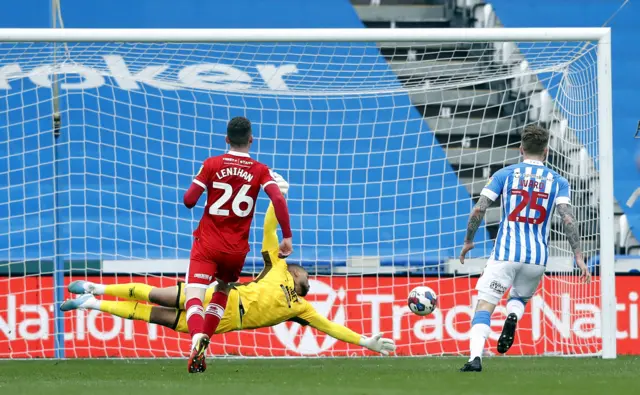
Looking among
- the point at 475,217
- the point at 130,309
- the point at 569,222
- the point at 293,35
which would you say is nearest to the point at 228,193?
the point at 475,217

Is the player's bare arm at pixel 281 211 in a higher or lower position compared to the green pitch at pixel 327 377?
higher

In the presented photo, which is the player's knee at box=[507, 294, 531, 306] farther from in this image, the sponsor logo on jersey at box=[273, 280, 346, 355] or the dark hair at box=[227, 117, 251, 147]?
the sponsor logo on jersey at box=[273, 280, 346, 355]

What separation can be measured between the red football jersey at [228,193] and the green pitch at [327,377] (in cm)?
77

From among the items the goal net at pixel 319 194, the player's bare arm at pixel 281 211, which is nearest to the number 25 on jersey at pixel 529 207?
the player's bare arm at pixel 281 211

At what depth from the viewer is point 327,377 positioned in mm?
5961

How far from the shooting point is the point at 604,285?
26.7ft

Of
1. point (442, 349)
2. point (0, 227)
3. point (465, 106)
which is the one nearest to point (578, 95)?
point (442, 349)

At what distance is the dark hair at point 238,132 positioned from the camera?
6.37 metres

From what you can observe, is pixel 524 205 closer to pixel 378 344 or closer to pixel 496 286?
pixel 496 286

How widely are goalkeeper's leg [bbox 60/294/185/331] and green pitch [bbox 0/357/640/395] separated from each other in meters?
0.31

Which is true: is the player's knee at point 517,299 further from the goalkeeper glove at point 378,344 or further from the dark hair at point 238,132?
the dark hair at point 238,132

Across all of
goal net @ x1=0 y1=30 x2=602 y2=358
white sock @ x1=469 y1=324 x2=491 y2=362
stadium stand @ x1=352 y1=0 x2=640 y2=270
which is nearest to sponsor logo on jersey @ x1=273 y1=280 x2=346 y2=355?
goal net @ x1=0 y1=30 x2=602 y2=358

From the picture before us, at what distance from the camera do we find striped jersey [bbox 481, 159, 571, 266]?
6.21 m

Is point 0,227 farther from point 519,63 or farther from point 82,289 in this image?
point 519,63
